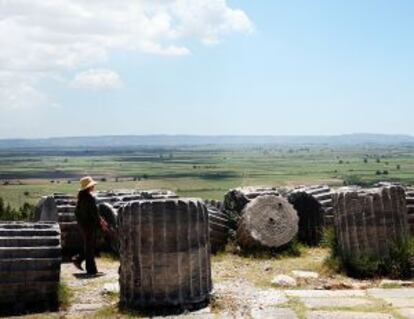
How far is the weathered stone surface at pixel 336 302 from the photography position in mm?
8922

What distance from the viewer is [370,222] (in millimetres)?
11375

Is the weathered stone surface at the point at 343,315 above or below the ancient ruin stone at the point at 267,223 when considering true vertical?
below

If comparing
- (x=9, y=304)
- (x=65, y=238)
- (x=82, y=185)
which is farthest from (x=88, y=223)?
(x=9, y=304)

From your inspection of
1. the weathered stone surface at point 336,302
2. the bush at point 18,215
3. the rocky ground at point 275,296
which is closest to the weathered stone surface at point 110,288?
the rocky ground at point 275,296

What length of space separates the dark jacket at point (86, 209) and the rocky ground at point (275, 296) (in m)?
0.91

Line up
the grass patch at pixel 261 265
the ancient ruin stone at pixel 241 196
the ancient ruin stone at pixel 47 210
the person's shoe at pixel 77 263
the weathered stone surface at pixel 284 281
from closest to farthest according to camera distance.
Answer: the weathered stone surface at pixel 284 281 → the grass patch at pixel 261 265 → the person's shoe at pixel 77 263 → the ancient ruin stone at pixel 47 210 → the ancient ruin stone at pixel 241 196

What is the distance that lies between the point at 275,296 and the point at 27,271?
3337 mm

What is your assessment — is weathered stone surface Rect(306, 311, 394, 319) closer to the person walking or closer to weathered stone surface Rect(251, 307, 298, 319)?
weathered stone surface Rect(251, 307, 298, 319)

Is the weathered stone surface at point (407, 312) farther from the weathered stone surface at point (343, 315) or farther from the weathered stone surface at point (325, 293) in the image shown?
the weathered stone surface at point (325, 293)

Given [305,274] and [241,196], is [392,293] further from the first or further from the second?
[241,196]

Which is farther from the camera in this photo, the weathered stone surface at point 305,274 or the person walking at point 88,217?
the person walking at point 88,217

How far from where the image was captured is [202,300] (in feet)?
29.8

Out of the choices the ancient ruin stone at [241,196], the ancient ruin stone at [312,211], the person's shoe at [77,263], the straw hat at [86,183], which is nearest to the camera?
the straw hat at [86,183]

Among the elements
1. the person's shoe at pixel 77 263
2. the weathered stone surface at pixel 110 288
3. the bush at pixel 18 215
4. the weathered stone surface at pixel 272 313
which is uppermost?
the weathered stone surface at pixel 110 288
